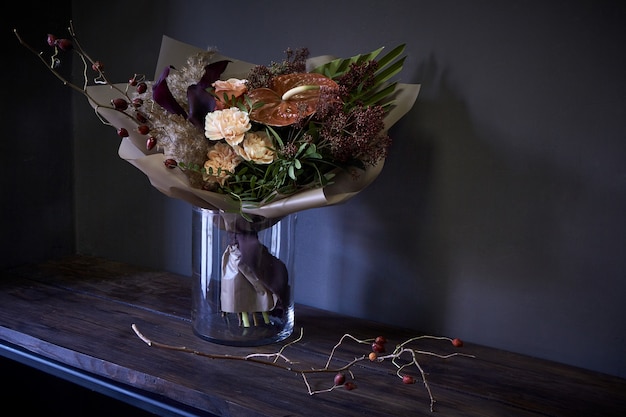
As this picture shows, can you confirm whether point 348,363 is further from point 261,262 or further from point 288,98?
point 288,98

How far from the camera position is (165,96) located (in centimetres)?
94

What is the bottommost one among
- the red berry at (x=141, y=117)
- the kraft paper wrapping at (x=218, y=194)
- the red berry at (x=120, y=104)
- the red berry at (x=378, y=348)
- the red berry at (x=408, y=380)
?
the red berry at (x=408, y=380)

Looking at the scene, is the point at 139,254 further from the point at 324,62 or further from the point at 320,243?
the point at 324,62

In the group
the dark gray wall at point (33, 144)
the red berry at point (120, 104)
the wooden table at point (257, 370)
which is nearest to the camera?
the wooden table at point (257, 370)

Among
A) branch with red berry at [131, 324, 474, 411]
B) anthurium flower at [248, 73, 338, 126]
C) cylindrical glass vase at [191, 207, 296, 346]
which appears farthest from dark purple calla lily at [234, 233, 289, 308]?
anthurium flower at [248, 73, 338, 126]

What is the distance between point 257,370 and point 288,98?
1.49 ft

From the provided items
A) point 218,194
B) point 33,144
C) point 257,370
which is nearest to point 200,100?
A: point 218,194

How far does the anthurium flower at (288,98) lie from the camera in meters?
0.94

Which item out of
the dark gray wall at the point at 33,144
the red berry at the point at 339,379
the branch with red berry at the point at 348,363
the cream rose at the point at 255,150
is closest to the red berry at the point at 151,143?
the cream rose at the point at 255,150

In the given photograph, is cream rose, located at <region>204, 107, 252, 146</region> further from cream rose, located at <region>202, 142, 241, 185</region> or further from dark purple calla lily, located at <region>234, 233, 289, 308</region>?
dark purple calla lily, located at <region>234, 233, 289, 308</region>

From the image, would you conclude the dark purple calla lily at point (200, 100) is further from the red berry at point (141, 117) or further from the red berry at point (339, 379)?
the red berry at point (339, 379)

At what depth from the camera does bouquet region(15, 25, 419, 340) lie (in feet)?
2.99

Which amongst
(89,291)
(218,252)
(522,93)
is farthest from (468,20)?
(89,291)

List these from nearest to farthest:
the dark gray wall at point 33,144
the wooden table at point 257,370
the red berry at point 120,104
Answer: the wooden table at point 257,370
the red berry at point 120,104
the dark gray wall at point 33,144
